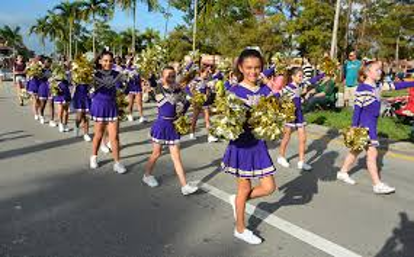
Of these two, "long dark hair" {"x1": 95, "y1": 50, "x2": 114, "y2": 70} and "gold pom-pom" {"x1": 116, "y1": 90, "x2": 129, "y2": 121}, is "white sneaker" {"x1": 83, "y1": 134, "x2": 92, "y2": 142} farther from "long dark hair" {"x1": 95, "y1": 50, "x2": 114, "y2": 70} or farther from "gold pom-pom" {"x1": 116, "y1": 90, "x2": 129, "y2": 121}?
"long dark hair" {"x1": 95, "y1": 50, "x2": 114, "y2": 70}

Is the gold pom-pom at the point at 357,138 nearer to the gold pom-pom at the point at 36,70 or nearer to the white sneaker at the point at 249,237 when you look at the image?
the white sneaker at the point at 249,237

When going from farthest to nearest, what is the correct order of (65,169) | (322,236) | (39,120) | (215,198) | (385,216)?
(39,120) < (65,169) < (215,198) < (385,216) < (322,236)

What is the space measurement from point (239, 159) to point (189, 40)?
4562 centimetres

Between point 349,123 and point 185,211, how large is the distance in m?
7.44

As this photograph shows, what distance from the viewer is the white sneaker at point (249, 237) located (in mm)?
4594

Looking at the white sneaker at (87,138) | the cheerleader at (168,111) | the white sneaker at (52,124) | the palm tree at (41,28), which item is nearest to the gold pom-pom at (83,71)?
the cheerleader at (168,111)

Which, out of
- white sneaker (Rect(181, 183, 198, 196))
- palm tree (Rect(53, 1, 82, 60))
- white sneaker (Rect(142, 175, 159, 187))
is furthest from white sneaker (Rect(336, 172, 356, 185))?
palm tree (Rect(53, 1, 82, 60))

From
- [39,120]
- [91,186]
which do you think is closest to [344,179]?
[91,186]

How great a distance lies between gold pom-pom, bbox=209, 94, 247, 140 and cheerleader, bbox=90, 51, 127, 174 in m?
3.32

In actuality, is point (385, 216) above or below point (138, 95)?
below

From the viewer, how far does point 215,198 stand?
6.04 metres

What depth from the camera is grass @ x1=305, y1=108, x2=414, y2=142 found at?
10.6 m

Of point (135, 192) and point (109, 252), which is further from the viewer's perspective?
point (135, 192)

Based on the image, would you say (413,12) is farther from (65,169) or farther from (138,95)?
(65,169)
